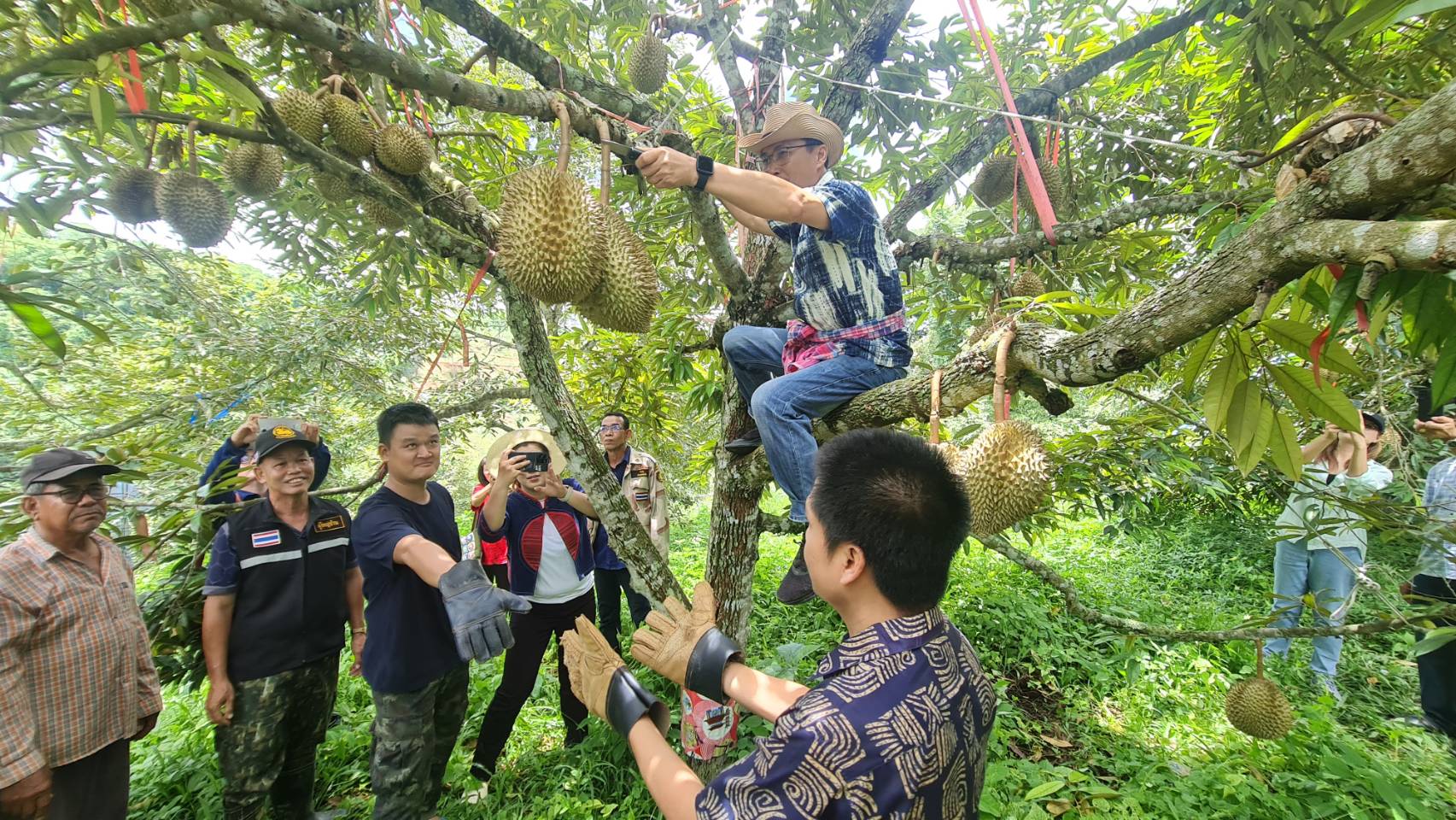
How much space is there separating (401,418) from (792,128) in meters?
1.90

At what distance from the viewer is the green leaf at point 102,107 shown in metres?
1.16

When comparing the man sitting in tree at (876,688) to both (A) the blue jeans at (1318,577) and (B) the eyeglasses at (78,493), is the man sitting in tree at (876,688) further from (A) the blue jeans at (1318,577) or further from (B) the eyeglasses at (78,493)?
(A) the blue jeans at (1318,577)

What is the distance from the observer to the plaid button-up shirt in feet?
5.66

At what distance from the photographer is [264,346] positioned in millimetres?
4414

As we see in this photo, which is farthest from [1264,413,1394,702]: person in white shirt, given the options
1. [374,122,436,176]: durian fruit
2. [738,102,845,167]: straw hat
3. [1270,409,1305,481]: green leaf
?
[374,122,436,176]: durian fruit

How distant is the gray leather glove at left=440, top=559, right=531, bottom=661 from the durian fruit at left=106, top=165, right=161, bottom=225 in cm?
219

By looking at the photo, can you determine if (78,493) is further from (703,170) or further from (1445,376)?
(1445,376)

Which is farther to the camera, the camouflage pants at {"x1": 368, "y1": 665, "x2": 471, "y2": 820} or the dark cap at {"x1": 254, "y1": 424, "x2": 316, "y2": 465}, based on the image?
the dark cap at {"x1": 254, "y1": 424, "x2": 316, "y2": 465}

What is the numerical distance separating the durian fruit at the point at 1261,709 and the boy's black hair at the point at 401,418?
3853mm

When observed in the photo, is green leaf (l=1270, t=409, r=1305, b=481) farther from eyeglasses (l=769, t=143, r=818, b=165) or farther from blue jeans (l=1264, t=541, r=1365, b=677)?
blue jeans (l=1264, t=541, r=1365, b=677)

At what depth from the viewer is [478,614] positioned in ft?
5.64

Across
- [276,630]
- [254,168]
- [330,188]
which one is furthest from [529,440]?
[254,168]

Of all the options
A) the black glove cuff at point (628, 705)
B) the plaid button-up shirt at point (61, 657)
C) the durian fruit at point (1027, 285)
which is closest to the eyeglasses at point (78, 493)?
the plaid button-up shirt at point (61, 657)

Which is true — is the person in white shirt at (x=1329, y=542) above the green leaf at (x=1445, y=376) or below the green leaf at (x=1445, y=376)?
below
